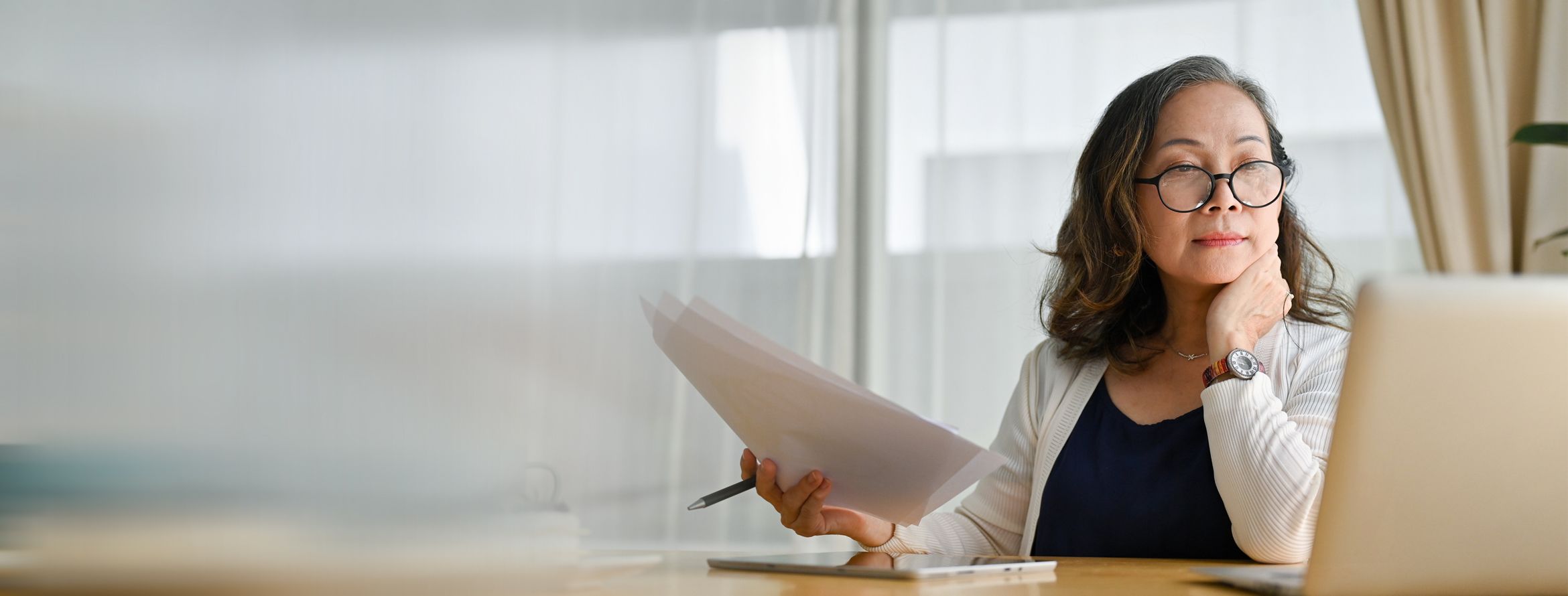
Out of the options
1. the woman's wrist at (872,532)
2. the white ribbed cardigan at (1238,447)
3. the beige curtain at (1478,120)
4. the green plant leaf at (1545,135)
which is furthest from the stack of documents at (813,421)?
the beige curtain at (1478,120)

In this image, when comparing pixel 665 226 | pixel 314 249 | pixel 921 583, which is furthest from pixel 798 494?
pixel 665 226

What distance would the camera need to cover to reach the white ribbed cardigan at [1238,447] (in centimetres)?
109

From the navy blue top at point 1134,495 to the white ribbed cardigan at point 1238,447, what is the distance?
0.09 ft

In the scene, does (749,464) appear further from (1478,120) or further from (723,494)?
(1478,120)

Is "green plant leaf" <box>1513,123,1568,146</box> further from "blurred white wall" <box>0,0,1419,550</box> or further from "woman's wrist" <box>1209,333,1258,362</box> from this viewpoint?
"blurred white wall" <box>0,0,1419,550</box>

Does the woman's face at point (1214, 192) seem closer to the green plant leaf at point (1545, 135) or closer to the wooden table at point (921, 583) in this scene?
the wooden table at point (921, 583)

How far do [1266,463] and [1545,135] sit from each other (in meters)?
1.39

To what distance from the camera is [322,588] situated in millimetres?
187

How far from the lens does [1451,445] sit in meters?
0.53

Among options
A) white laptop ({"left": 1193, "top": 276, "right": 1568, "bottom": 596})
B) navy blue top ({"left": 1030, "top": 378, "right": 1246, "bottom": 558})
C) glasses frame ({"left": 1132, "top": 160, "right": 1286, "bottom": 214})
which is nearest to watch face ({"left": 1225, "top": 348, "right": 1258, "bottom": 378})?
navy blue top ({"left": 1030, "top": 378, "right": 1246, "bottom": 558})

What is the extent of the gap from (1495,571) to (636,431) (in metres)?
1.56

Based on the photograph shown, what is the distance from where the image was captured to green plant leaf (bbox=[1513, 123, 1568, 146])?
6.51 ft

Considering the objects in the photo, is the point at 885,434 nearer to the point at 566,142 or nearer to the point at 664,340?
the point at 664,340

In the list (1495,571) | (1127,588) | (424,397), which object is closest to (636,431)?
(1127,588)
